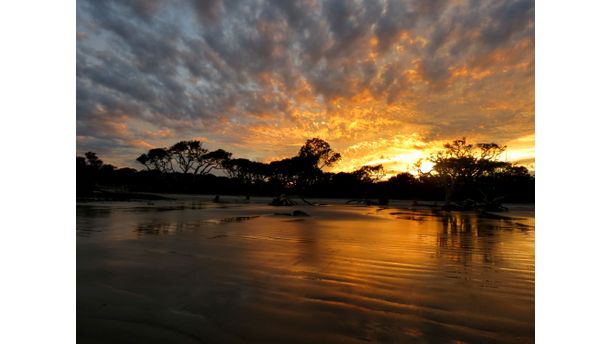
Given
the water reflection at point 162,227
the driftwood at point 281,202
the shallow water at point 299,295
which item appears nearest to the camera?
the shallow water at point 299,295

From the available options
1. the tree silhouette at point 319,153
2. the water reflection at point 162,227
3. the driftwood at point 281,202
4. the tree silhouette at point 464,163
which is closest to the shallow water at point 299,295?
the water reflection at point 162,227

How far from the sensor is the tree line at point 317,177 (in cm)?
3906

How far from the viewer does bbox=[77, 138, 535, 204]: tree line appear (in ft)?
128

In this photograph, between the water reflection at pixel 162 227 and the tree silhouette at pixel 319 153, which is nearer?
the water reflection at pixel 162 227

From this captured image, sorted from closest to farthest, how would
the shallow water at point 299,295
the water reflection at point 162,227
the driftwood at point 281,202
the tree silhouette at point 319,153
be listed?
1. the shallow water at point 299,295
2. the water reflection at point 162,227
3. the driftwood at point 281,202
4. the tree silhouette at point 319,153

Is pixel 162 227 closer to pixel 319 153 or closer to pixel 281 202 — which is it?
pixel 281 202

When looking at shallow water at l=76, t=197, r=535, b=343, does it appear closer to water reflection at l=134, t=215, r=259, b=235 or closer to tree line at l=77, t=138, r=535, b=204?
water reflection at l=134, t=215, r=259, b=235

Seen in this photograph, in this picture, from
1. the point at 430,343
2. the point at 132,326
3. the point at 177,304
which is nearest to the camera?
the point at 430,343

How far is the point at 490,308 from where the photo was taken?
335cm

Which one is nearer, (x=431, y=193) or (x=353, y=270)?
(x=353, y=270)

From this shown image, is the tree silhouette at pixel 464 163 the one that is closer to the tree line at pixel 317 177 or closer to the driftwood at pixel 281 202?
the tree line at pixel 317 177
